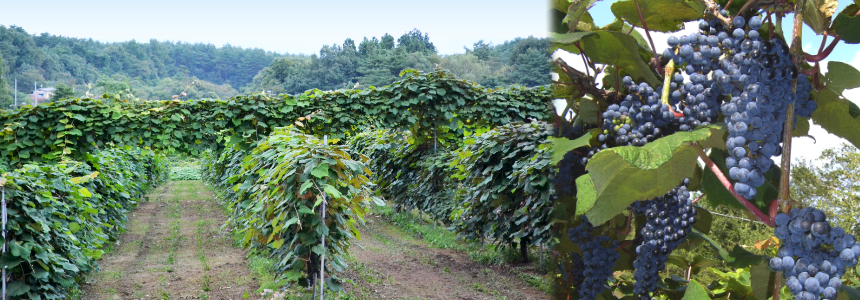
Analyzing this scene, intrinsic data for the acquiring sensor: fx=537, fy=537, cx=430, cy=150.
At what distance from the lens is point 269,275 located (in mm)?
7176

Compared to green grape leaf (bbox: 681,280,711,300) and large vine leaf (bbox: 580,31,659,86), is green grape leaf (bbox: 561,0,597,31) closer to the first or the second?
large vine leaf (bbox: 580,31,659,86)

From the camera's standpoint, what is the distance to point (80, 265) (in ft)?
19.7

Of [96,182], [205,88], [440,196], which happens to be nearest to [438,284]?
[440,196]

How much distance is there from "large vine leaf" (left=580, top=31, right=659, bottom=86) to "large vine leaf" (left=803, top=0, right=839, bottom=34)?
16cm

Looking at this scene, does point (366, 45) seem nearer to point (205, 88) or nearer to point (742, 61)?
point (205, 88)

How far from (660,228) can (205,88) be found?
151ft

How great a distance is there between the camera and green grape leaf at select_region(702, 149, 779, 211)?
60 cm

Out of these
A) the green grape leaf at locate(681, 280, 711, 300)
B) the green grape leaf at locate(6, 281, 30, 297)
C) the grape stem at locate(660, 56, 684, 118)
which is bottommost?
the green grape leaf at locate(6, 281, 30, 297)

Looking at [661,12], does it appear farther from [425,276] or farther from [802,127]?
[425,276]

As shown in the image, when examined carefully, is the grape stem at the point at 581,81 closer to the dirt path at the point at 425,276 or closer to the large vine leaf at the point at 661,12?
the large vine leaf at the point at 661,12

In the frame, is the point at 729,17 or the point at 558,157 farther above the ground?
the point at 729,17

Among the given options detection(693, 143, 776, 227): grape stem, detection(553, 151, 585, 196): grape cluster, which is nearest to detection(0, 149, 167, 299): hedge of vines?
detection(553, 151, 585, 196): grape cluster

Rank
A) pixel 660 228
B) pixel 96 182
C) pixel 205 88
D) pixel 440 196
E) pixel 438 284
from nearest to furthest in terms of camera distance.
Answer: pixel 660 228
pixel 438 284
pixel 96 182
pixel 440 196
pixel 205 88

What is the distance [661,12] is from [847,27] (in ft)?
0.58
